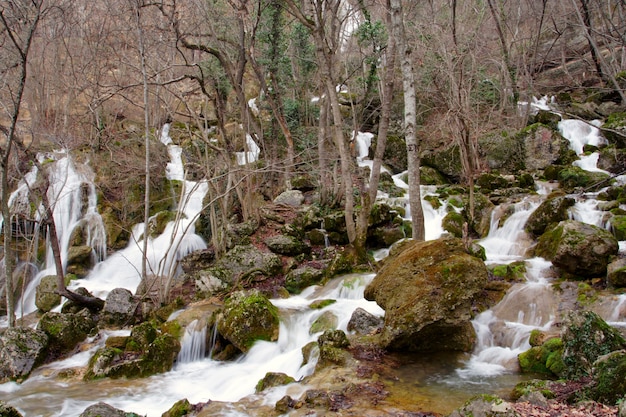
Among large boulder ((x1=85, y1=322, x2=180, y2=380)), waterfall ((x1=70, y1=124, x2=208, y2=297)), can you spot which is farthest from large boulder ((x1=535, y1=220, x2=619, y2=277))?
waterfall ((x1=70, y1=124, x2=208, y2=297))

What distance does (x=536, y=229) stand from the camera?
10.8 m

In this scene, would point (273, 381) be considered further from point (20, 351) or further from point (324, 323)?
point (20, 351)

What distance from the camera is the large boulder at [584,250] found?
781 centimetres

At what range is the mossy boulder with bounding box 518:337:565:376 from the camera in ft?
17.8

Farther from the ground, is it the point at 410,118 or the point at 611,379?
the point at 410,118

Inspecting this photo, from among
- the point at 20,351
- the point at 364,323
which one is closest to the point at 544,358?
the point at 364,323

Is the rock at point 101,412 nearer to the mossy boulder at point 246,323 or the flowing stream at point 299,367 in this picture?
the flowing stream at point 299,367

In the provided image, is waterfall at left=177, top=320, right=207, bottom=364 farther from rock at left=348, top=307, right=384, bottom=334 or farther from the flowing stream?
rock at left=348, top=307, right=384, bottom=334

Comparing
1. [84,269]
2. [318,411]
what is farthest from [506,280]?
[84,269]

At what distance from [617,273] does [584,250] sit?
28.3 inches

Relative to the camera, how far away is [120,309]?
9.84 meters

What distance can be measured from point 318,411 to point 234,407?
1371mm

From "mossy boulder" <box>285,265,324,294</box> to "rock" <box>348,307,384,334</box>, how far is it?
3.17 m

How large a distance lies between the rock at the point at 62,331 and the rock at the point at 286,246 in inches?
200
